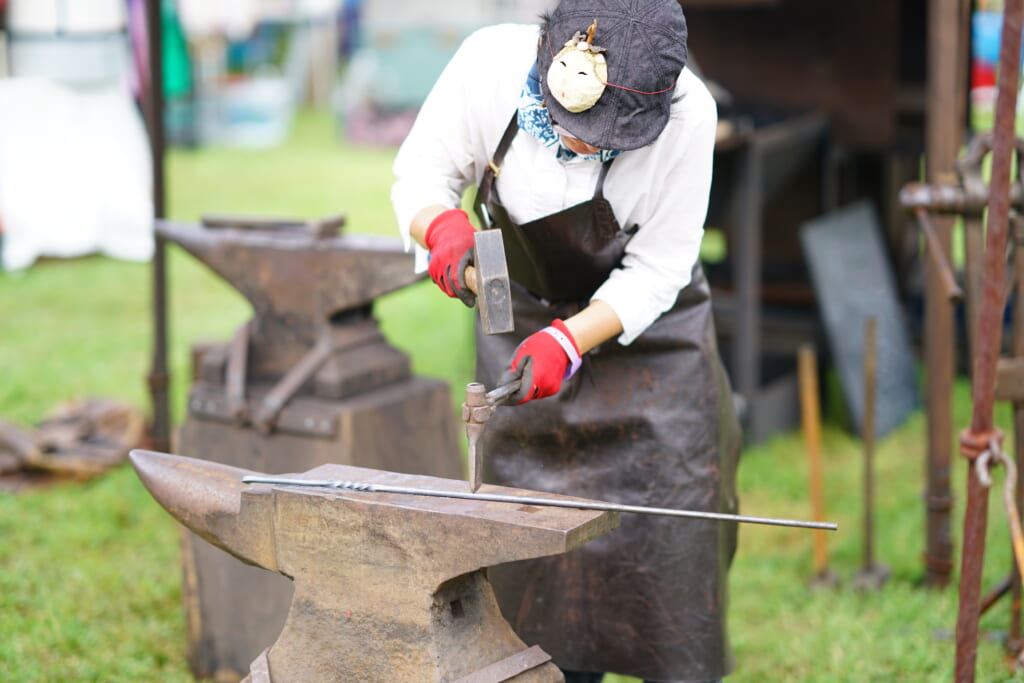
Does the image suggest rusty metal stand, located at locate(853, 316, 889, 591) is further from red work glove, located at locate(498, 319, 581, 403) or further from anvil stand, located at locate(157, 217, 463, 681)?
red work glove, located at locate(498, 319, 581, 403)

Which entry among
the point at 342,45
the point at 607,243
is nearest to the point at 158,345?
the point at 607,243

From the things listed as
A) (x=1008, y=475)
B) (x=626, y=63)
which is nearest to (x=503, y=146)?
(x=626, y=63)

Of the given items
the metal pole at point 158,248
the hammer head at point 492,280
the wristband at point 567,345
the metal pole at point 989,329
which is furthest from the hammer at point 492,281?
the metal pole at point 158,248

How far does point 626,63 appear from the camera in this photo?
1902 millimetres

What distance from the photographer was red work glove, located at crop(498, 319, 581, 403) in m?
1.99

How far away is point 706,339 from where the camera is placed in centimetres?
240

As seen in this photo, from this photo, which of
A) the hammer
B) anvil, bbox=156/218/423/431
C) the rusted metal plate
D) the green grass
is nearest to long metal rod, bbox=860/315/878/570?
the green grass

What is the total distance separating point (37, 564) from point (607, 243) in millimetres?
2332

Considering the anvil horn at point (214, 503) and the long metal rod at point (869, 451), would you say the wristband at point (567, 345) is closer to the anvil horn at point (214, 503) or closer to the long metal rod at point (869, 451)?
the anvil horn at point (214, 503)

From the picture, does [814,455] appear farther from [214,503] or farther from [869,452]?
[214,503]

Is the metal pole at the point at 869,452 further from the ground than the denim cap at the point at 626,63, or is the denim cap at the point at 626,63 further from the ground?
the denim cap at the point at 626,63

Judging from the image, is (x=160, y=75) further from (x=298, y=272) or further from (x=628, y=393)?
(x=628, y=393)

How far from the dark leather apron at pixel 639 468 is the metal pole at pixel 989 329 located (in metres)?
0.49

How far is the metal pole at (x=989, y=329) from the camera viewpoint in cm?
200
